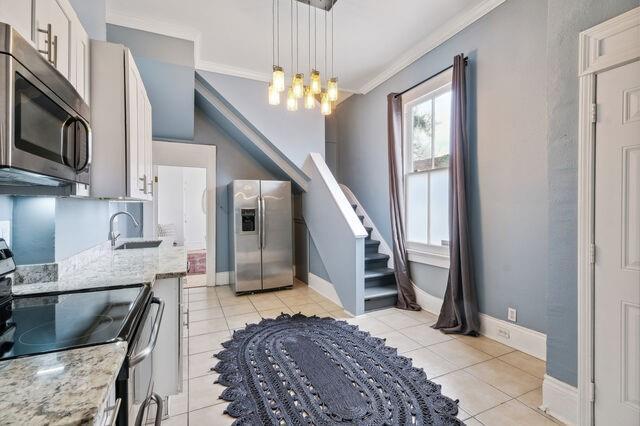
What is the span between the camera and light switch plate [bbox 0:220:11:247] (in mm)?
1295

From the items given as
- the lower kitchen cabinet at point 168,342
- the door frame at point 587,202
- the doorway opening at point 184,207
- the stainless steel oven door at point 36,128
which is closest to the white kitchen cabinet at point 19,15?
the stainless steel oven door at point 36,128

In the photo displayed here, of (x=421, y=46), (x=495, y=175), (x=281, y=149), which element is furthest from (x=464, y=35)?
(x=281, y=149)

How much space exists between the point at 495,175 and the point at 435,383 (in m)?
1.86

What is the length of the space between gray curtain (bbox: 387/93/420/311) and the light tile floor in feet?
1.13

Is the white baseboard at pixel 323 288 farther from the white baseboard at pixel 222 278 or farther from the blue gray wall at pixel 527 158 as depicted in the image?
the white baseboard at pixel 222 278

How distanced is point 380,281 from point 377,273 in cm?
12

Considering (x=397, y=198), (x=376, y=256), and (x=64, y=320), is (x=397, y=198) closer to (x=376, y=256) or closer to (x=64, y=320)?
(x=376, y=256)

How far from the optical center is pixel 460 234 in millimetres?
2824

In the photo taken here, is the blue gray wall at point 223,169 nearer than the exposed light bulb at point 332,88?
No

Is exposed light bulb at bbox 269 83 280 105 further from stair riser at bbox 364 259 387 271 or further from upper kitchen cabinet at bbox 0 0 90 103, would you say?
stair riser at bbox 364 259 387 271

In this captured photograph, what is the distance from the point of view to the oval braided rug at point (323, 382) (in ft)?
5.79

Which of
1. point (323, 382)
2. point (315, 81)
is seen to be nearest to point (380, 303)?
point (323, 382)

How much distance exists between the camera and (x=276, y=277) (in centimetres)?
439

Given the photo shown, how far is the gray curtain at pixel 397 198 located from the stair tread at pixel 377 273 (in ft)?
0.61
